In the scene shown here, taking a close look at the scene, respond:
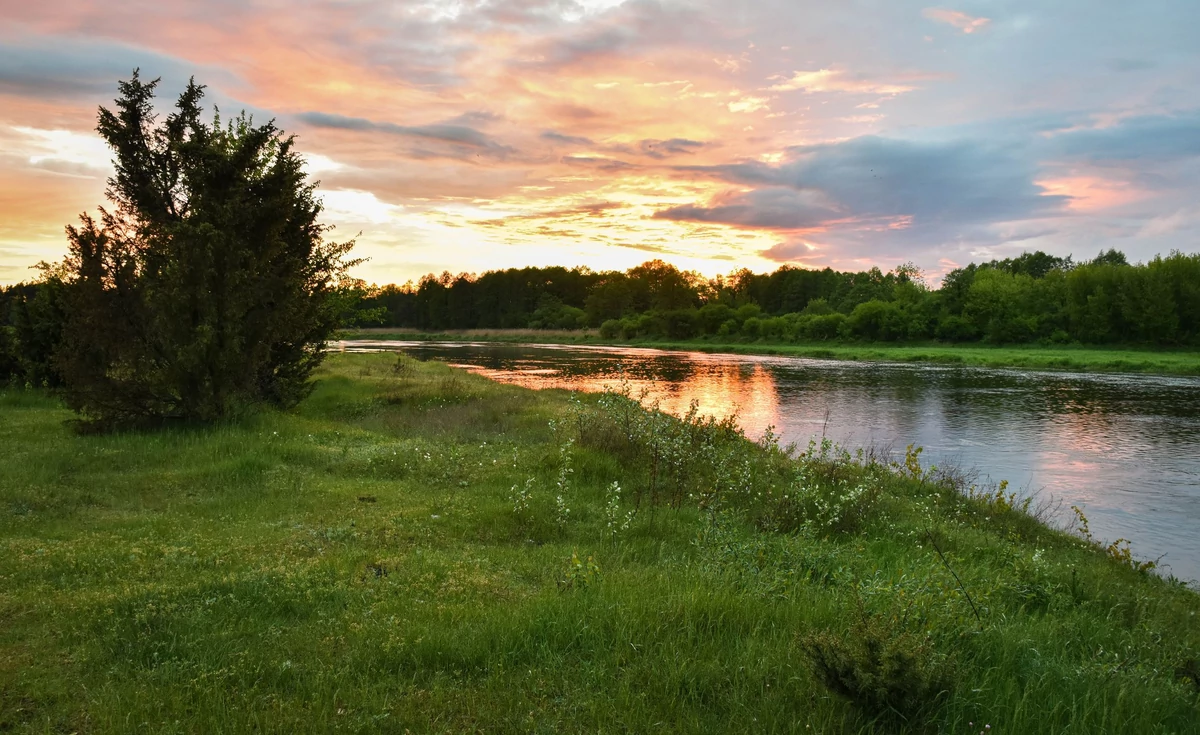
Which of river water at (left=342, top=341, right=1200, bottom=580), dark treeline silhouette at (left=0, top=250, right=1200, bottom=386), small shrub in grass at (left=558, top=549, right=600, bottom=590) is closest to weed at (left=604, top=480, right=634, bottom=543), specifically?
small shrub in grass at (left=558, top=549, right=600, bottom=590)

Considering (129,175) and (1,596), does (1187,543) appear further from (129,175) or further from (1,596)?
(129,175)

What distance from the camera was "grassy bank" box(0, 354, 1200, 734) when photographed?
4.18 metres

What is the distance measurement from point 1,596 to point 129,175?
13956 millimetres

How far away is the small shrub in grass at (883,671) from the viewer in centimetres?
399

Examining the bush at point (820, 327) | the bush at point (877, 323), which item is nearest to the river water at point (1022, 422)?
the bush at point (877, 323)

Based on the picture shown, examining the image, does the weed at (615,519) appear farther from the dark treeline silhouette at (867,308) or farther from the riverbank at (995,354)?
the riverbank at (995,354)

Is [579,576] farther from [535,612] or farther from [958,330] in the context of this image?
[958,330]

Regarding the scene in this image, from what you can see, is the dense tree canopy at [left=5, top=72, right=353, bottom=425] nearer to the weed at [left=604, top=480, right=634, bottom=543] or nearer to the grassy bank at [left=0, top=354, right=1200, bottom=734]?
the grassy bank at [left=0, top=354, right=1200, bottom=734]

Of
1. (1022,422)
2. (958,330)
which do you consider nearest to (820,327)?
(958,330)

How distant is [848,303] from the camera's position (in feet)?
357

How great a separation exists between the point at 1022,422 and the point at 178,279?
84.7 ft

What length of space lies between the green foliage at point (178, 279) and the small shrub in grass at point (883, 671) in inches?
537

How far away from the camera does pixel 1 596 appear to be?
5.59 metres

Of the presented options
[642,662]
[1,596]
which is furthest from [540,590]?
[1,596]
